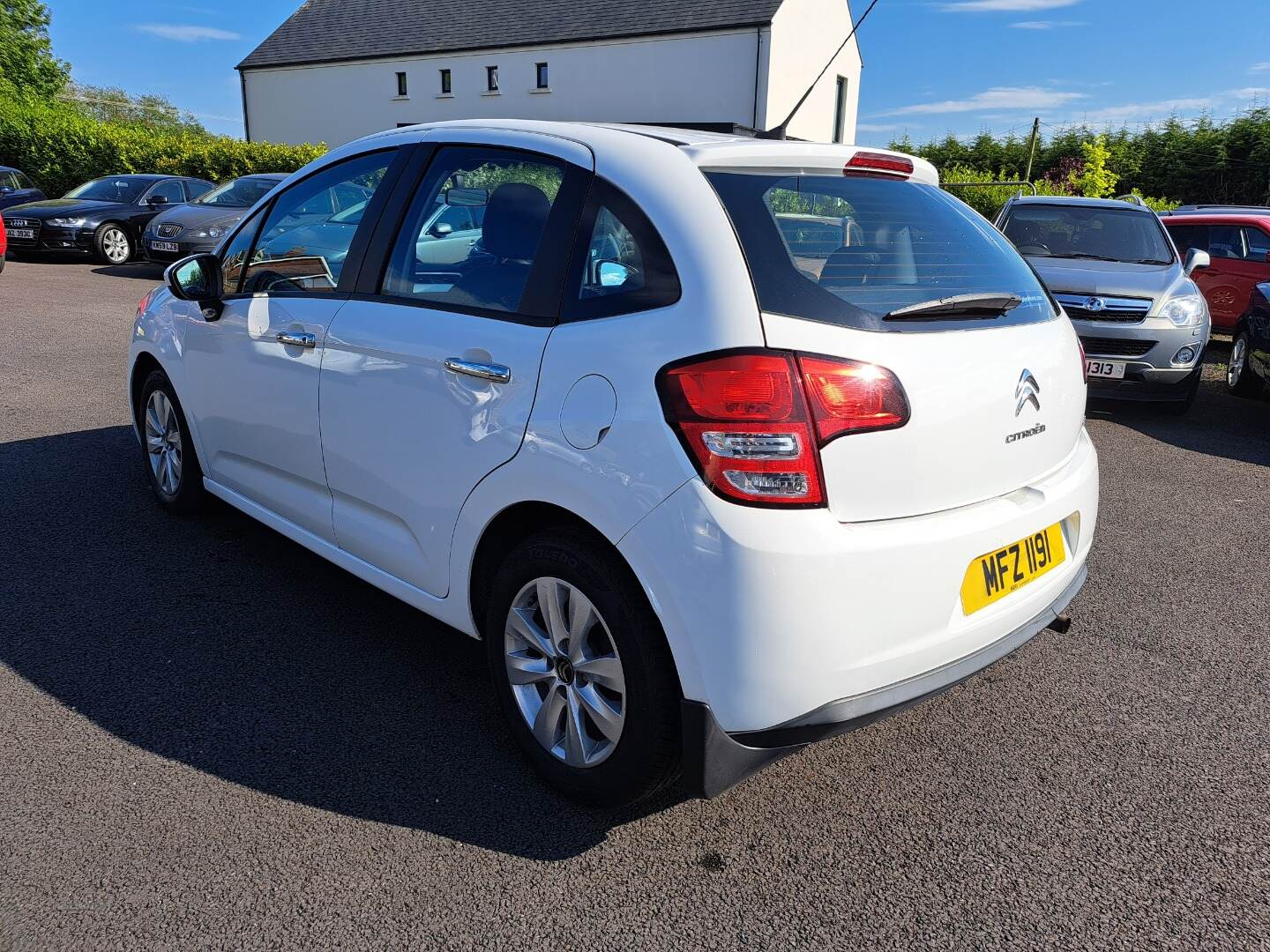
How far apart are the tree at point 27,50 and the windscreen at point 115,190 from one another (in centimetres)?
3908

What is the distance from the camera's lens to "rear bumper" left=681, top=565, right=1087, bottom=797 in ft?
7.24

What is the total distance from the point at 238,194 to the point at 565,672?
14.9 meters

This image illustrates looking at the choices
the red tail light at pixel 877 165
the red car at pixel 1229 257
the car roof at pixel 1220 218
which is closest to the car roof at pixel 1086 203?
the red car at pixel 1229 257

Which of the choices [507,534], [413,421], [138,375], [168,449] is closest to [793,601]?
[507,534]

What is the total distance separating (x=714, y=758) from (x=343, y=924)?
0.91 metres

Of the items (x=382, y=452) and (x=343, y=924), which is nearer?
(x=343, y=924)

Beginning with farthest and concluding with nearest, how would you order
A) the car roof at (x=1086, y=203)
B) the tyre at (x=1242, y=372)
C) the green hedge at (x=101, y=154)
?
the green hedge at (x=101, y=154), the car roof at (x=1086, y=203), the tyre at (x=1242, y=372)

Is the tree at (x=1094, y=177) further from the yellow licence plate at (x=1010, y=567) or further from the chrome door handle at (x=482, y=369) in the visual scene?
the chrome door handle at (x=482, y=369)

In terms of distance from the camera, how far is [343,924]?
2189mm

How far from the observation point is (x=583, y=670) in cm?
253

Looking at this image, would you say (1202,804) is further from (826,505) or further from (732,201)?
(732,201)

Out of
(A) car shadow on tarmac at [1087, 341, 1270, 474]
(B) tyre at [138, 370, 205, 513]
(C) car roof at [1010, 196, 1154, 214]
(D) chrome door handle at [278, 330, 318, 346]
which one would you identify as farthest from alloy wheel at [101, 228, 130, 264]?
(A) car shadow on tarmac at [1087, 341, 1270, 474]

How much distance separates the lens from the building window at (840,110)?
1608 inches

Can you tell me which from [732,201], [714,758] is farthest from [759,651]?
[732,201]
